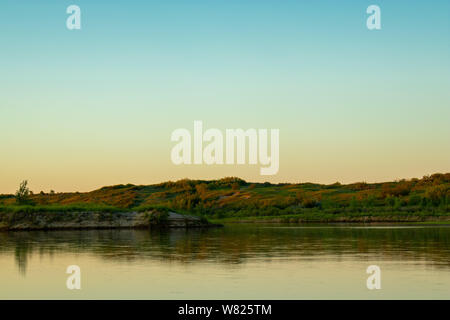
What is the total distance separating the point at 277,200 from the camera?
113562 mm

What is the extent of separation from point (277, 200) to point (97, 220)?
180 feet

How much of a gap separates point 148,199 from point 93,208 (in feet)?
231

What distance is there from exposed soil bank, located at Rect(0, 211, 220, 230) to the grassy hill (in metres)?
1.05

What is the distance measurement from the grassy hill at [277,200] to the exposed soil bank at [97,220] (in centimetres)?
105

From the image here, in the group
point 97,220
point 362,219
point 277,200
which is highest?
Answer: point 277,200

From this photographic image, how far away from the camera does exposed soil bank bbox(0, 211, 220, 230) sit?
6172 centimetres

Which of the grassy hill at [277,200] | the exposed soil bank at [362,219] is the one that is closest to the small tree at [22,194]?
the grassy hill at [277,200]

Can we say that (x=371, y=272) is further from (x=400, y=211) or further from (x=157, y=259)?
(x=400, y=211)

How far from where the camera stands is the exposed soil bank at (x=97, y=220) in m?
61.7
